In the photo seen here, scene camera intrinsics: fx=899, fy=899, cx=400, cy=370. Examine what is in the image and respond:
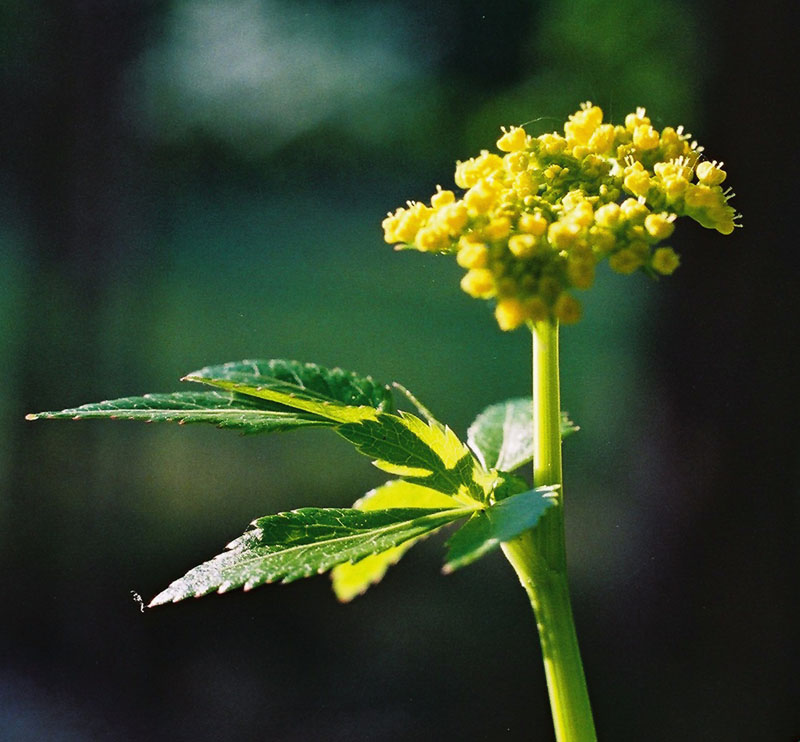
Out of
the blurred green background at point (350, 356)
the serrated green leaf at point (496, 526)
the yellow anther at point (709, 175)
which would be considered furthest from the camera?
the blurred green background at point (350, 356)

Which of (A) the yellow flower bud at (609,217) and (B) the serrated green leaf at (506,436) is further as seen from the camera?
(B) the serrated green leaf at (506,436)

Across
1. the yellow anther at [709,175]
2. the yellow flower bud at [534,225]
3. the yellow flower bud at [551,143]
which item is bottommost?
the yellow flower bud at [534,225]

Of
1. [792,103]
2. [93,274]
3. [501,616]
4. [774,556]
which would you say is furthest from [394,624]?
[792,103]

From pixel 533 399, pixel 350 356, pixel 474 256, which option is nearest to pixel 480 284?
pixel 474 256

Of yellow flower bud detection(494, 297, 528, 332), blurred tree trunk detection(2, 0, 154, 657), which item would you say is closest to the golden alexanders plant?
yellow flower bud detection(494, 297, 528, 332)

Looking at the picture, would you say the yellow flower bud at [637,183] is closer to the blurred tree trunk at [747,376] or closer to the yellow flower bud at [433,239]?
the yellow flower bud at [433,239]

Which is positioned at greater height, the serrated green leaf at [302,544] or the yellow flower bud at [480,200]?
the yellow flower bud at [480,200]

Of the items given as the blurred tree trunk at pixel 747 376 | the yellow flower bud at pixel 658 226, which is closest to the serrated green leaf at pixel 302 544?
the yellow flower bud at pixel 658 226
